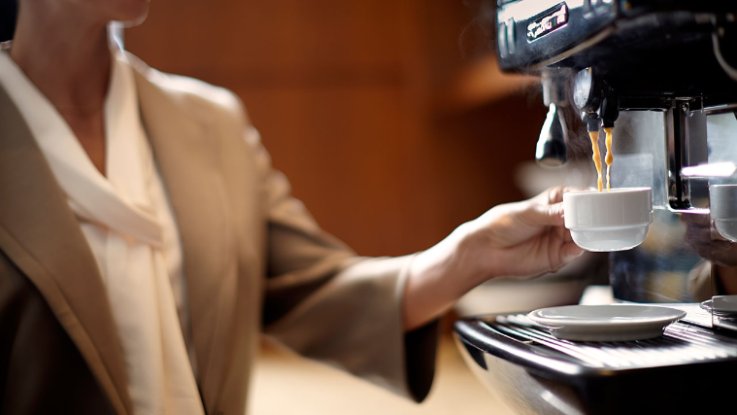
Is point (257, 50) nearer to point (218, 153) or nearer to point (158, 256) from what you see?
point (218, 153)

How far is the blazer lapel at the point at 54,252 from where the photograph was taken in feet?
2.18

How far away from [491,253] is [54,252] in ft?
1.38

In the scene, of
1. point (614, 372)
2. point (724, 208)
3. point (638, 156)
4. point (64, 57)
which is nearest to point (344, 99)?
point (64, 57)

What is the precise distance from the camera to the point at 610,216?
60cm

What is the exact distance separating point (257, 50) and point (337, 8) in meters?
0.31

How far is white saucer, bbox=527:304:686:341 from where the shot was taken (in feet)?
1.91

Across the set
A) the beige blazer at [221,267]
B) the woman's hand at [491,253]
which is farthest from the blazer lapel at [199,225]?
the woman's hand at [491,253]

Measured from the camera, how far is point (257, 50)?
2.61 meters

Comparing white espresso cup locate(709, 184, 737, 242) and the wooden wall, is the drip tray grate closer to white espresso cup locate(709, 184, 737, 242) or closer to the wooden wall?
white espresso cup locate(709, 184, 737, 242)

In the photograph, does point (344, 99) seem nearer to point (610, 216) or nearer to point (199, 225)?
point (199, 225)

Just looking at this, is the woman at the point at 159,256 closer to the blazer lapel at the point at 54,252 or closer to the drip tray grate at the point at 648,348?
the blazer lapel at the point at 54,252

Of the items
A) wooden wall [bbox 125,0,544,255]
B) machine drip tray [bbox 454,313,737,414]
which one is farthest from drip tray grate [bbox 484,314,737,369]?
wooden wall [bbox 125,0,544,255]

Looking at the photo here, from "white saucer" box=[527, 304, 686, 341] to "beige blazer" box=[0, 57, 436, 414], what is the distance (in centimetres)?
28

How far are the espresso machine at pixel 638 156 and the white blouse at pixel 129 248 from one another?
0.94ft
